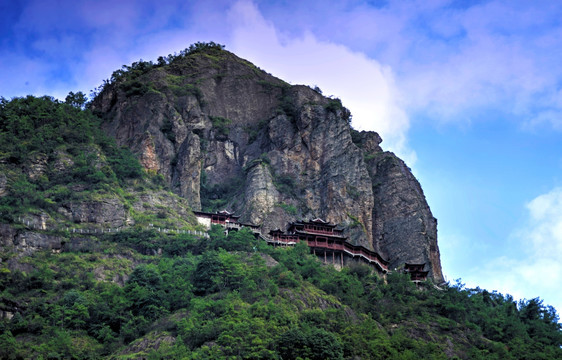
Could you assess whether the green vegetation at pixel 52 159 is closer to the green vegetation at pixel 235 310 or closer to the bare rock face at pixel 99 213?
the bare rock face at pixel 99 213

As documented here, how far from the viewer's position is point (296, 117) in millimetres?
110812

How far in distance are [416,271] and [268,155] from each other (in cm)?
2939

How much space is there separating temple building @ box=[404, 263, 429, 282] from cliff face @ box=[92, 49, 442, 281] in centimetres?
484

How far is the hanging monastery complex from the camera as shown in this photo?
84812 millimetres

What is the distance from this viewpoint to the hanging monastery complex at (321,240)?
84.8 meters

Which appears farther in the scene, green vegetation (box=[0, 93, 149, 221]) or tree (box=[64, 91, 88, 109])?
tree (box=[64, 91, 88, 109])

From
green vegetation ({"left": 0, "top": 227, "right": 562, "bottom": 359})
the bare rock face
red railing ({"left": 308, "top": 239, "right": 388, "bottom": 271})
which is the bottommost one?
green vegetation ({"left": 0, "top": 227, "right": 562, "bottom": 359})

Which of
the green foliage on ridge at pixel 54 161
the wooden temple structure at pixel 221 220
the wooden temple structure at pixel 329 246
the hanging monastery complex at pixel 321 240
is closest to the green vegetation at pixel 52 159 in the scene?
the green foliage on ridge at pixel 54 161

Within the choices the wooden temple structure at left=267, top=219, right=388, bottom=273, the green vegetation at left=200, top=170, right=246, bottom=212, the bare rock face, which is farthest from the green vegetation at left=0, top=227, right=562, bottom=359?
the green vegetation at left=200, top=170, right=246, bottom=212

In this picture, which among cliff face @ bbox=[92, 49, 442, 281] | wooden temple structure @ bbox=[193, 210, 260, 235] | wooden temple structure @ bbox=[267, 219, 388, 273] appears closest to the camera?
wooden temple structure @ bbox=[267, 219, 388, 273]

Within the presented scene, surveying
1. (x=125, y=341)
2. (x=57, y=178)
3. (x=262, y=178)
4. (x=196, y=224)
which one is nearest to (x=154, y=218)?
(x=196, y=224)

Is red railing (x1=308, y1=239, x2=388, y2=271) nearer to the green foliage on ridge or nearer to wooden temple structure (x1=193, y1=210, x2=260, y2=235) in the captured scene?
wooden temple structure (x1=193, y1=210, x2=260, y2=235)

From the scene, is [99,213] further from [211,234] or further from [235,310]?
[235,310]

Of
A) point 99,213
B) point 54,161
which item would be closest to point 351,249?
point 99,213
